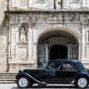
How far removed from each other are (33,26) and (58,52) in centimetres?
538

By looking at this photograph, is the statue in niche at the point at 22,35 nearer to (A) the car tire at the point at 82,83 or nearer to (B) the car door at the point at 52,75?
(B) the car door at the point at 52,75

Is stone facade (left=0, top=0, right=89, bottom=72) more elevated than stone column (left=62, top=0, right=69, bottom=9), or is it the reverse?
stone column (left=62, top=0, right=69, bottom=9)

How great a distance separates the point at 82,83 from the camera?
39.1 feet

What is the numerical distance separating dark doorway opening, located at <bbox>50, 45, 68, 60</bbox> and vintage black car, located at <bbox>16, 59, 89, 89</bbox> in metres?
10.4

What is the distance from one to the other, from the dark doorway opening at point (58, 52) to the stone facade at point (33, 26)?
461 centimetres

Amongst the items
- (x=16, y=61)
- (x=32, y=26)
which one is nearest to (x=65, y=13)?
(x=32, y=26)

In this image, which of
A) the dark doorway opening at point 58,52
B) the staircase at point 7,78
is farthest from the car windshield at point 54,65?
the dark doorway opening at point 58,52

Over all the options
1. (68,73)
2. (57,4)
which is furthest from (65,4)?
(68,73)

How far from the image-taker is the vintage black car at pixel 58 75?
11914 millimetres

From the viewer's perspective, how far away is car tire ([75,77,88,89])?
11.9 m

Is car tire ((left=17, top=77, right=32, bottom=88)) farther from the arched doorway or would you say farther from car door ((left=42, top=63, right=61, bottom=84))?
the arched doorway

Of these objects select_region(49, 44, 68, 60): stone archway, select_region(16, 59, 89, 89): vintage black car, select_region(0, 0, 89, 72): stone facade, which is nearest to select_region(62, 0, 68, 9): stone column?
select_region(0, 0, 89, 72): stone facade

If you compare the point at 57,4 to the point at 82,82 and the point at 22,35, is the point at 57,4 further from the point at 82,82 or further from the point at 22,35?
the point at 82,82

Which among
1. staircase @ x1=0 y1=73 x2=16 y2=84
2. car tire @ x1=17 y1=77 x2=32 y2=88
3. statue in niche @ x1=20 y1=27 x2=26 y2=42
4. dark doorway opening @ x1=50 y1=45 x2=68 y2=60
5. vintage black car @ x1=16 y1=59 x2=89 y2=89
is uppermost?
statue in niche @ x1=20 y1=27 x2=26 y2=42
